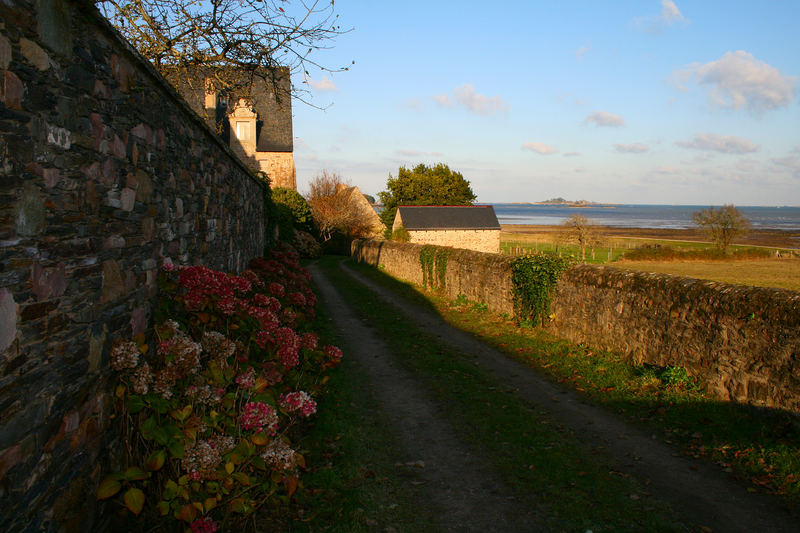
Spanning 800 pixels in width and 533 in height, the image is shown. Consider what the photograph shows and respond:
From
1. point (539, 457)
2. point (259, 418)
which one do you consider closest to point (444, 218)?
point (539, 457)

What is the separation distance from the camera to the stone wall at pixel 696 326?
21.0 ft

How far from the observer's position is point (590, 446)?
5.96m

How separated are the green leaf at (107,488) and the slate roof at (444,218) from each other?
45.1m

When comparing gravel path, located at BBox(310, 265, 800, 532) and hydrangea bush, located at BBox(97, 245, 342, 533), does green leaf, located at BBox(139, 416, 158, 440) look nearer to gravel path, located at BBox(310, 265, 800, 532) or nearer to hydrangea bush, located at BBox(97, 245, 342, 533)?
hydrangea bush, located at BBox(97, 245, 342, 533)

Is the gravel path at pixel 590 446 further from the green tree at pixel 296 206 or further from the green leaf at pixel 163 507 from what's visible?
the green tree at pixel 296 206

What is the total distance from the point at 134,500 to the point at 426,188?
205 ft

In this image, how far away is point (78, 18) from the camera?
3.32 m

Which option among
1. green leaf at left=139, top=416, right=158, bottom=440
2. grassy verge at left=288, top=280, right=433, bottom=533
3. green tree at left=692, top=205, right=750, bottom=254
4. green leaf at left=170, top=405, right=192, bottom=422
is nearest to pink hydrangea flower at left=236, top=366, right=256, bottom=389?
green leaf at left=170, top=405, right=192, bottom=422

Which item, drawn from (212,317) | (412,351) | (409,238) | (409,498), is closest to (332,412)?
(409,498)

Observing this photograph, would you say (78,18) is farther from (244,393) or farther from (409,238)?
(409,238)

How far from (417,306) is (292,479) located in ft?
44.8

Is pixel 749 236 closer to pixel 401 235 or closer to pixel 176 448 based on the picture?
pixel 401 235

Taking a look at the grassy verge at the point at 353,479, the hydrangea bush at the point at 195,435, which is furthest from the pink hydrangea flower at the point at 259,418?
the grassy verge at the point at 353,479

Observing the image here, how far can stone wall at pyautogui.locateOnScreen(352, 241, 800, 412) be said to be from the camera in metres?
6.39
